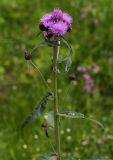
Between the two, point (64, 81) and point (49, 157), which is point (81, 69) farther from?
point (49, 157)

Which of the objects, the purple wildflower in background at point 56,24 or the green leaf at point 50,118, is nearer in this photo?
the purple wildflower in background at point 56,24

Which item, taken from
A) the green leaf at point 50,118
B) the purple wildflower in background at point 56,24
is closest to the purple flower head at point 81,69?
the green leaf at point 50,118

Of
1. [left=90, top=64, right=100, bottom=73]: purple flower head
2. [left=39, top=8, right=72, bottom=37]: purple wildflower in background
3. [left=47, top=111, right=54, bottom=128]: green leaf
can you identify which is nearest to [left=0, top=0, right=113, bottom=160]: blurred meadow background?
[left=90, top=64, right=100, bottom=73]: purple flower head

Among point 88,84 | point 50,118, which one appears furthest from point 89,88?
point 50,118

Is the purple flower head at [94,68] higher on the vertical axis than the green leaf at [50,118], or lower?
higher

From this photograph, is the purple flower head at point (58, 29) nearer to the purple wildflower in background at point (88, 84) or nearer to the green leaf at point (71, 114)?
the green leaf at point (71, 114)

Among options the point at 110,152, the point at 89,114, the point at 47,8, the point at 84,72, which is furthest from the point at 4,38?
the point at 110,152
